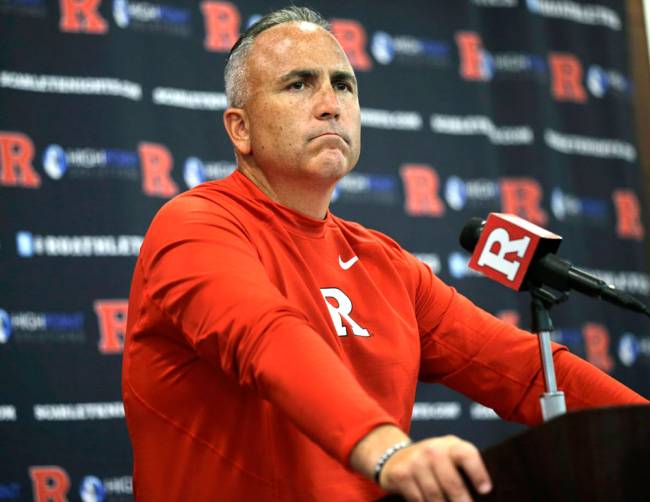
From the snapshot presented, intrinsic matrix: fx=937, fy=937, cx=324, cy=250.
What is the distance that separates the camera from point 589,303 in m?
5.11

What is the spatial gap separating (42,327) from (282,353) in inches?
98.7

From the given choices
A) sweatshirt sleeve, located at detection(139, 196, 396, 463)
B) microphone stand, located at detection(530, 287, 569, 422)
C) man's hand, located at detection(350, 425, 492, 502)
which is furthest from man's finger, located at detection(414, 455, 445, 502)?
microphone stand, located at detection(530, 287, 569, 422)

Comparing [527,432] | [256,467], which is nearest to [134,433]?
[256,467]

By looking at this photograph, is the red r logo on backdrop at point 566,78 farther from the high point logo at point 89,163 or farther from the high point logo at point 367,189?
the high point logo at point 89,163

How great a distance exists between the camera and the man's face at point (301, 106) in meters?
2.41

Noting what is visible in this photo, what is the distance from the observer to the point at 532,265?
181cm

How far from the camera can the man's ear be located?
8.36ft

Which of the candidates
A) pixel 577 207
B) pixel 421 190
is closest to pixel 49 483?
pixel 421 190

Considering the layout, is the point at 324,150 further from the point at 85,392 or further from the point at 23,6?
the point at 23,6

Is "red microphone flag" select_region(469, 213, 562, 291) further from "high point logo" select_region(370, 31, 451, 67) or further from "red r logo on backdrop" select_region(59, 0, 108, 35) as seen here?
"high point logo" select_region(370, 31, 451, 67)

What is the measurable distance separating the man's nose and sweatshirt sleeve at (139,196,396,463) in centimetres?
47

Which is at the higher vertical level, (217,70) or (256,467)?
(217,70)

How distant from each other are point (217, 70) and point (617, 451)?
3431 millimetres

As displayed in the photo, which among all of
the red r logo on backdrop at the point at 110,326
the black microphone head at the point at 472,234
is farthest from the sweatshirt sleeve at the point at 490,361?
the red r logo on backdrop at the point at 110,326
